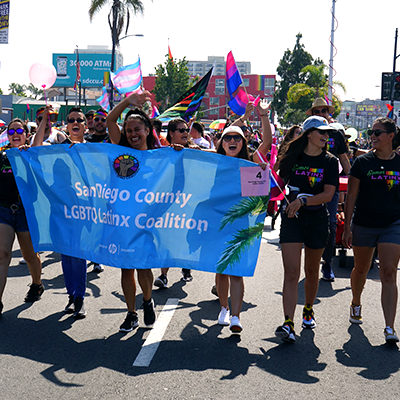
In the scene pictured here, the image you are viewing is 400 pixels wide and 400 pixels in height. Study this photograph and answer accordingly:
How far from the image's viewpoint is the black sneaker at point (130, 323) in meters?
5.20

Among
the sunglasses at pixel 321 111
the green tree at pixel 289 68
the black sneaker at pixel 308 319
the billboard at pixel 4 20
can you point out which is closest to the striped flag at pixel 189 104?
the sunglasses at pixel 321 111

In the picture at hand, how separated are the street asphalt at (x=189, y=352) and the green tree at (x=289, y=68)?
79463 millimetres

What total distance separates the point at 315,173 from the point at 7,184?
3.29 m

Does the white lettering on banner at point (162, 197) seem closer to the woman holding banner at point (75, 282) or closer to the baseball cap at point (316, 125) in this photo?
the woman holding banner at point (75, 282)

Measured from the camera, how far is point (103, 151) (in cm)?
541

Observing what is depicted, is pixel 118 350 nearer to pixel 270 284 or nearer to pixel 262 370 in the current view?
pixel 262 370

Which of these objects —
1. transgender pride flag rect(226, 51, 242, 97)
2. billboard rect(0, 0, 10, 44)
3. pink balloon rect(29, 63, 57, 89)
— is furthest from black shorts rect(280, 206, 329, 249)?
billboard rect(0, 0, 10, 44)

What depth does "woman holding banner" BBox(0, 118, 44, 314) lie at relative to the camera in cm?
561

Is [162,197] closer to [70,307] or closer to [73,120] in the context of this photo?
[70,307]

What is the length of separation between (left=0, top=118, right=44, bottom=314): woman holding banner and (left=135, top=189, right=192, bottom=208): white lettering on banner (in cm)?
150

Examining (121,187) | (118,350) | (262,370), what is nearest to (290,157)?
(121,187)

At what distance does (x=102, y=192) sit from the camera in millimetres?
5371

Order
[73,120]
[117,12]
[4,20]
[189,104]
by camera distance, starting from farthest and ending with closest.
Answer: [117,12] → [4,20] → [189,104] → [73,120]

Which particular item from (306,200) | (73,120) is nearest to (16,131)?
(73,120)
